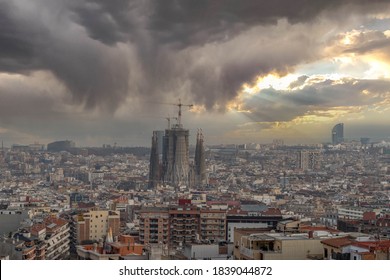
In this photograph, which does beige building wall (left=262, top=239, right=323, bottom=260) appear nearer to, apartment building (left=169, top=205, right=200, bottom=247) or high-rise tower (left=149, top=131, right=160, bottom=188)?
apartment building (left=169, top=205, right=200, bottom=247)

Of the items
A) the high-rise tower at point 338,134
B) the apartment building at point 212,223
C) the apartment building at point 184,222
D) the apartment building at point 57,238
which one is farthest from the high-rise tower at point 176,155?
the high-rise tower at point 338,134

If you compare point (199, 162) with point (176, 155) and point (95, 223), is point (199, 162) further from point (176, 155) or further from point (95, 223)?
point (95, 223)

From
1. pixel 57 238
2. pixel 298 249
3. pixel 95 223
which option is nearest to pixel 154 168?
Result: pixel 95 223

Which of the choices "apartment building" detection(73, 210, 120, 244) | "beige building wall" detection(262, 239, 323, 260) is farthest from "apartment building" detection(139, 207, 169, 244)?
"beige building wall" detection(262, 239, 323, 260)

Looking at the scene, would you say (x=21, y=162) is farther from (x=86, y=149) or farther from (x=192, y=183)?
(x=192, y=183)

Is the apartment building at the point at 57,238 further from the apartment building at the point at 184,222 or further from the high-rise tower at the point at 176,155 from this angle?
the high-rise tower at the point at 176,155

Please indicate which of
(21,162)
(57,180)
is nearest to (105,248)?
(21,162)

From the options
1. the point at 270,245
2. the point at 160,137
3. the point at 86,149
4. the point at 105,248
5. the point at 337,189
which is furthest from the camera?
the point at 337,189
